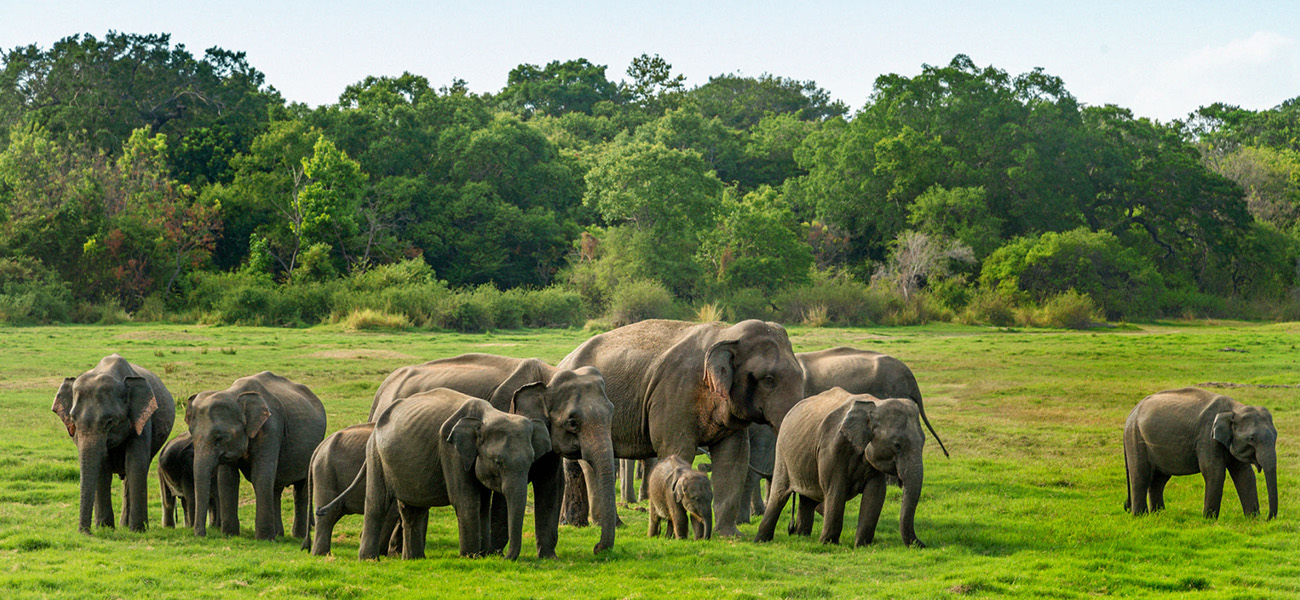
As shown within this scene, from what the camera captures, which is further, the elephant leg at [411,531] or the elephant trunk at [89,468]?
the elephant trunk at [89,468]

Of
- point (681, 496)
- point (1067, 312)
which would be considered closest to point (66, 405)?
point (681, 496)

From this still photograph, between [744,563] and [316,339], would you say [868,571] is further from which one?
[316,339]

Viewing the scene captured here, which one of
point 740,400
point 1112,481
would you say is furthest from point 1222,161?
point 740,400

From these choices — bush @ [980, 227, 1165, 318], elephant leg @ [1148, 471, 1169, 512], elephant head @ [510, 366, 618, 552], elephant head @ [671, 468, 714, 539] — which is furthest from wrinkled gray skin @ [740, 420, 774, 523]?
bush @ [980, 227, 1165, 318]

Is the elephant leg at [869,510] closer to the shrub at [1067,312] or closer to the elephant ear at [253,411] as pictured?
the elephant ear at [253,411]

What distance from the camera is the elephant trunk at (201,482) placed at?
11555 millimetres

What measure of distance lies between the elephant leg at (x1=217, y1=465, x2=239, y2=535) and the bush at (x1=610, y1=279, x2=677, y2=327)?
36057 millimetres

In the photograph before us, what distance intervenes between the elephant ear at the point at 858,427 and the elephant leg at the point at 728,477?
1.61 m

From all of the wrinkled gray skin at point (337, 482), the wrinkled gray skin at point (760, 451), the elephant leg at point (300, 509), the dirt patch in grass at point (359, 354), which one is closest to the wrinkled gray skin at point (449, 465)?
the wrinkled gray skin at point (337, 482)

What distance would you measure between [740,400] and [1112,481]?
6.76 metres

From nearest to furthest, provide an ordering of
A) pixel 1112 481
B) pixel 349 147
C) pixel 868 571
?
1. pixel 868 571
2. pixel 1112 481
3. pixel 349 147

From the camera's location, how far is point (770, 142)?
7762cm

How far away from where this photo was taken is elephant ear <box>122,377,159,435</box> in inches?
476

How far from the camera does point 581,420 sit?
33.8 feet
